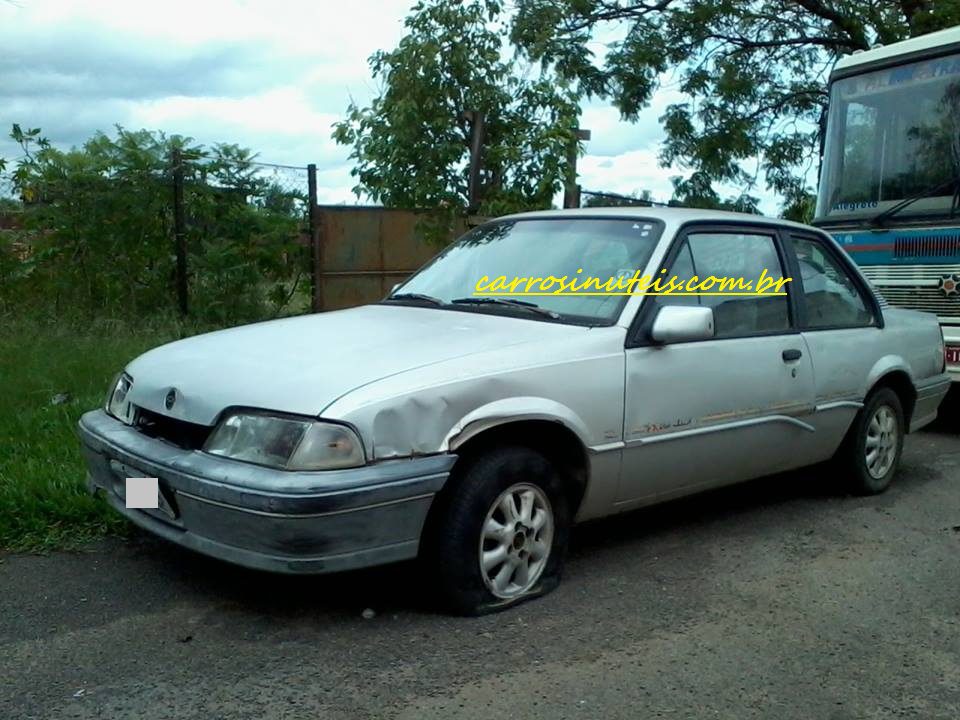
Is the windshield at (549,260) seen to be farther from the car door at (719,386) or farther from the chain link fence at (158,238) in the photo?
the chain link fence at (158,238)

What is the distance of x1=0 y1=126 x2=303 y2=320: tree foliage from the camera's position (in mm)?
9578

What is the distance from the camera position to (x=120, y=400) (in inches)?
168

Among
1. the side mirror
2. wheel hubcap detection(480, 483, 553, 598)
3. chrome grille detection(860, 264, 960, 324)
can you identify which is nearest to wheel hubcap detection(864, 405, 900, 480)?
chrome grille detection(860, 264, 960, 324)

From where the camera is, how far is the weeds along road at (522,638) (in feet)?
10.5

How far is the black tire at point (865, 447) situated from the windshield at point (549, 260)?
1.86 meters

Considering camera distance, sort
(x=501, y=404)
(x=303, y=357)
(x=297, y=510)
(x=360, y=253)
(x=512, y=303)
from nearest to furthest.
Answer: (x=297, y=510) < (x=501, y=404) < (x=303, y=357) < (x=512, y=303) < (x=360, y=253)

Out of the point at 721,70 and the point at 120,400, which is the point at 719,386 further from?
the point at 721,70

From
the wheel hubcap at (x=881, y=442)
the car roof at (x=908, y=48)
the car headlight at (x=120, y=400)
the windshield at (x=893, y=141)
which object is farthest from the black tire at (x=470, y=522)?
the car roof at (x=908, y=48)

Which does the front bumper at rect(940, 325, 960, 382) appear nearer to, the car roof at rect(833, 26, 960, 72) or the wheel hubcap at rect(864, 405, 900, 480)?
the wheel hubcap at rect(864, 405, 900, 480)

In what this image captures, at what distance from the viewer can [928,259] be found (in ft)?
24.2

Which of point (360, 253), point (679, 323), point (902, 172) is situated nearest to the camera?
point (679, 323)

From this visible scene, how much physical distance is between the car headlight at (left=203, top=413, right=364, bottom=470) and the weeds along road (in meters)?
0.66

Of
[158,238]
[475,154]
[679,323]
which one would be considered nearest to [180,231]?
[158,238]

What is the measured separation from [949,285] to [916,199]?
0.71 metres
